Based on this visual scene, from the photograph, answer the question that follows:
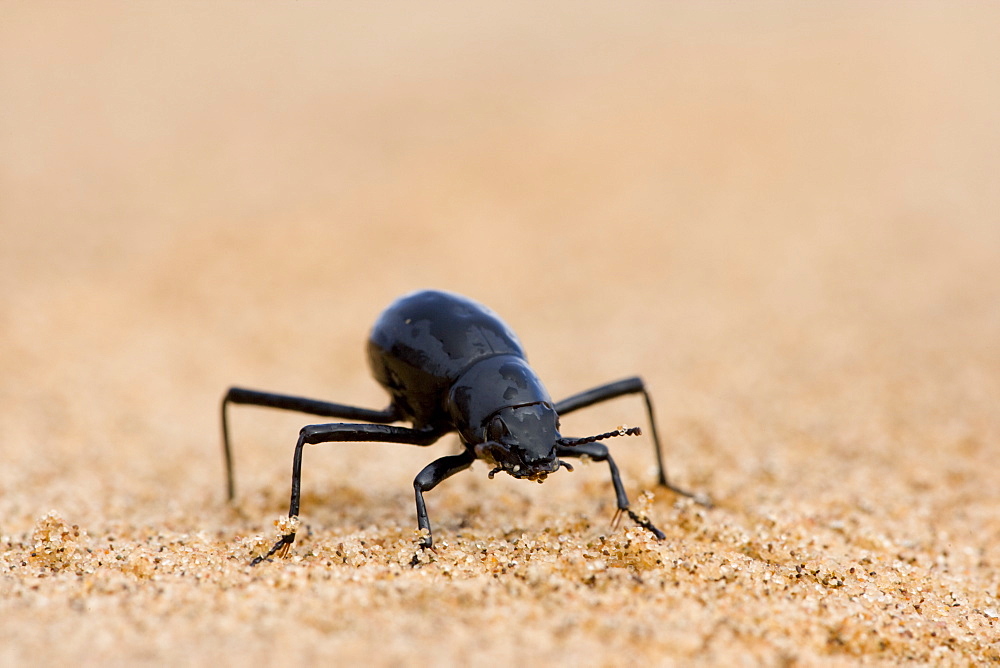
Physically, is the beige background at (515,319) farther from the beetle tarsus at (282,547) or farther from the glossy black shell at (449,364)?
the glossy black shell at (449,364)

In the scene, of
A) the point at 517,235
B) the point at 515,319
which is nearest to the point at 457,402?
the point at 515,319

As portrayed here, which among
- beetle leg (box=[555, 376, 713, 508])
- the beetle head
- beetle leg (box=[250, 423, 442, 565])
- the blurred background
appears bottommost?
the beetle head

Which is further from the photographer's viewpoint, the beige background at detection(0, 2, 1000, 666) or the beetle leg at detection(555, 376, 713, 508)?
the beetle leg at detection(555, 376, 713, 508)

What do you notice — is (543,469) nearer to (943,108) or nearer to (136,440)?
(136,440)

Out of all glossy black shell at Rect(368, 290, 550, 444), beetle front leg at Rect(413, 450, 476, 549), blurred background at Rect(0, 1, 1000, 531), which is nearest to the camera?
beetle front leg at Rect(413, 450, 476, 549)

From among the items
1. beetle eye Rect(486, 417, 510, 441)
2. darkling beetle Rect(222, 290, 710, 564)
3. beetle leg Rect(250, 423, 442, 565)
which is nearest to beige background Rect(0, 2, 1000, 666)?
beetle leg Rect(250, 423, 442, 565)

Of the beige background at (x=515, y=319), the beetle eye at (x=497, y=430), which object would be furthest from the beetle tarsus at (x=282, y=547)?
the beetle eye at (x=497, y=430)

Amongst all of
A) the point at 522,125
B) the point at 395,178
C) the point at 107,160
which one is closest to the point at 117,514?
the point at 395,178

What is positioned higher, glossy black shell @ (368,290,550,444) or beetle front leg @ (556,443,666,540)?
glossy black shell @ (368,290,550,444)

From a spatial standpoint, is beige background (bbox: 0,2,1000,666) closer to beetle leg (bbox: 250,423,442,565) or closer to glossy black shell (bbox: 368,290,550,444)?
beetle leg (bbox: 250,423,442,565)
